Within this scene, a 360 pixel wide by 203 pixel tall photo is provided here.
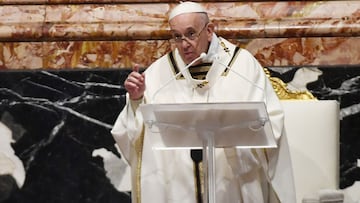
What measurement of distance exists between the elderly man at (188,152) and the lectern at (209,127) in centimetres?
41

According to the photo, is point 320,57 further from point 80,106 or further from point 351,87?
point 80,106

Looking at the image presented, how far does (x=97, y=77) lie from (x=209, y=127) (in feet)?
6.72

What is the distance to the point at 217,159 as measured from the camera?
5.51 metres

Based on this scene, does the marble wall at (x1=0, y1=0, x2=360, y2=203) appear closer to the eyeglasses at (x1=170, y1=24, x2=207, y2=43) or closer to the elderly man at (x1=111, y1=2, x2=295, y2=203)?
the elderly man at (x1=111, y1=2, x2=295, y2=203)

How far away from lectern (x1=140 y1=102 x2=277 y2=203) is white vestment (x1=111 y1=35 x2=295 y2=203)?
16.3 inches

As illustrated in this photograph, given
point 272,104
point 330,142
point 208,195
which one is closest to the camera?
point 208,195

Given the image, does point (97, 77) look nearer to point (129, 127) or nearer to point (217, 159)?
point (129, 127)

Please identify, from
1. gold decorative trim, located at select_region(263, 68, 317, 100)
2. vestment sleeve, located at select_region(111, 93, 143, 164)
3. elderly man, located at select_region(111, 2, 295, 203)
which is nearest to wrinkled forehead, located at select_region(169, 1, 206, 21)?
elderly man, located at select_region(111, 2, 295, 203)

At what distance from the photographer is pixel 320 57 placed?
6863 mm

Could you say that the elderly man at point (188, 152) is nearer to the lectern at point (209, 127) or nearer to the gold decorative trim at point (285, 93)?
the lectern at point (209, 127)

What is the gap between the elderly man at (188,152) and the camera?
17.9 feet

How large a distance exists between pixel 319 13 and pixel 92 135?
1661mm

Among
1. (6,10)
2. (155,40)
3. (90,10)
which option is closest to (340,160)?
(155,40)

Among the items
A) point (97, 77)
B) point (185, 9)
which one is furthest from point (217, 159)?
point (97, 77)
